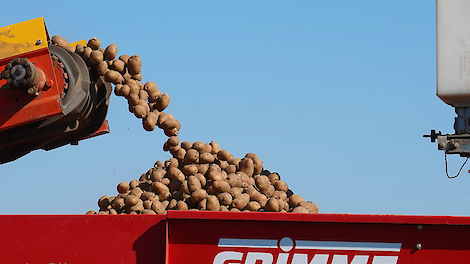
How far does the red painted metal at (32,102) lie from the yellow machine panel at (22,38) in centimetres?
6

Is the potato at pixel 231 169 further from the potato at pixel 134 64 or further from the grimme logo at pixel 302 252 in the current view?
the grimme logo at pixel 302 252

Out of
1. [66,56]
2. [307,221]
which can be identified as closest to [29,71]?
[66,56]

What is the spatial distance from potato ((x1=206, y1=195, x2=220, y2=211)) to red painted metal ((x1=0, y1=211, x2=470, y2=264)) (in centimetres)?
166

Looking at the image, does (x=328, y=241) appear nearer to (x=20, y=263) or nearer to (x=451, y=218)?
(x=451, y=218)

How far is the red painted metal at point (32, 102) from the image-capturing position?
4.32 metres

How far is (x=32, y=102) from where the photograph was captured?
170 inches

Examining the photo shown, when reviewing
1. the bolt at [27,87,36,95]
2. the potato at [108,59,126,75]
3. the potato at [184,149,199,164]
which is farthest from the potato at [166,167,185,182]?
the bolt at [27,87,36,95]

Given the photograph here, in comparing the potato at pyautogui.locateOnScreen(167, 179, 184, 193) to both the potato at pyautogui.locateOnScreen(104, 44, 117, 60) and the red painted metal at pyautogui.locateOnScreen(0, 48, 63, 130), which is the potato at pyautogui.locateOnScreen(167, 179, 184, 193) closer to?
the potato at pyautogui.locateOnScreen(104, 44, 117, 60)

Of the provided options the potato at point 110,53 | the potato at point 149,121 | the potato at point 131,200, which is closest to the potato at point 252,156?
the potato at point 149,121

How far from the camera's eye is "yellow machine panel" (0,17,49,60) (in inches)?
169

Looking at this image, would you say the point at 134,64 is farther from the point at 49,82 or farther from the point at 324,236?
the point at 324,236

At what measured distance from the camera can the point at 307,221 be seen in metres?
3.42

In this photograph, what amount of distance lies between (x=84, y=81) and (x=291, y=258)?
244 cm

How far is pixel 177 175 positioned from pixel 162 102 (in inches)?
32.1
